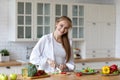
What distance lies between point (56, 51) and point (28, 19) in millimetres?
2254

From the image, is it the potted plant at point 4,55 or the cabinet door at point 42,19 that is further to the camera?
the cabinet door at point 42,19

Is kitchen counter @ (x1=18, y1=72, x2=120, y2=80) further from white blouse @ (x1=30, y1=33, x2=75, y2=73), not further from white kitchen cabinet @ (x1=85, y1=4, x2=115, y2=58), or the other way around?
white kitchen cabinet @ (x1=85, y1=4, x2=115, y2=58)

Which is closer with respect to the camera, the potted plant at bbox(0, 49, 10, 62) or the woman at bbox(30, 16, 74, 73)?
the woman at bbox(30, 16, 74, 73)

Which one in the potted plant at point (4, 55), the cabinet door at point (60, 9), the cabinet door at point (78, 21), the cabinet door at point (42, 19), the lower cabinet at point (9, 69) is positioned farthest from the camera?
the cabinet door at point (78, 21)

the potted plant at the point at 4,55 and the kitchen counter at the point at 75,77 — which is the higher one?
the potted plant at the point at 4,55

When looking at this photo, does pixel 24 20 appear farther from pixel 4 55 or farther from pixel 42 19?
pixel 4 55

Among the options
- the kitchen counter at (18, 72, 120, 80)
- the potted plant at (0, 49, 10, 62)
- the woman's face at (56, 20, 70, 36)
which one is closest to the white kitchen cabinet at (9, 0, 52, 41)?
the potted plant at (0, 49, 10, 62)

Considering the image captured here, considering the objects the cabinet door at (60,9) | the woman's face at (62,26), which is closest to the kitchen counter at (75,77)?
the woman's face at (62,26)

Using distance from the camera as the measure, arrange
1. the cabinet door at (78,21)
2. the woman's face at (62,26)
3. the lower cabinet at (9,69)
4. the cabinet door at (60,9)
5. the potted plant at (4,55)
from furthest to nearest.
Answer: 1. the cabinet door at (78,21)
2. the cabinet door at (60,9)
3. the potted plant at (4,55)
4. the lower cabinet at (9,69)
5. the woman's face at (62,26)

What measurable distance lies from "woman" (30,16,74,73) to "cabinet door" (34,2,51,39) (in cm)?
218

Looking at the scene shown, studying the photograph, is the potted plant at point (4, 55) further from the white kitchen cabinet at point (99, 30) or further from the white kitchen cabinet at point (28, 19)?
the white kitchen cabinet at point (99, 30)

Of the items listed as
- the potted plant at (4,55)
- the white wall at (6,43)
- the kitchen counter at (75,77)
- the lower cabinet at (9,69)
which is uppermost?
the white wall at (6,43)

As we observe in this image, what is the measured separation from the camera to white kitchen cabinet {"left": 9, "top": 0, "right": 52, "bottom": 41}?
5.41m

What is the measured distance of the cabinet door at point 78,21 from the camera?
Answer: 6047mm
